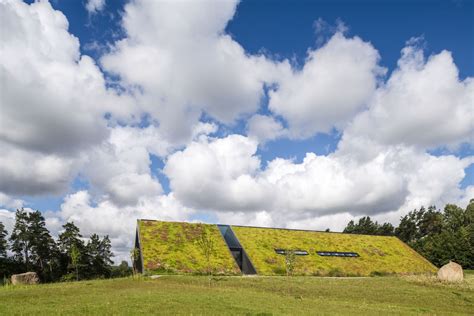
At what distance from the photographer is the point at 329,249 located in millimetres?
71500

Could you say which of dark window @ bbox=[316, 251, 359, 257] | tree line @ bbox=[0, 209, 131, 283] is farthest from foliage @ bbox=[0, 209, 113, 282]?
dark window @ bbox=[316, 251, 359, 257]

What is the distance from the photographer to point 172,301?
24.8 metres

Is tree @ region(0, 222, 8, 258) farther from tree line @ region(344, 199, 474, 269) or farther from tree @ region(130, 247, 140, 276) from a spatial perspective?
tree line @ region(344, 199, 474, 269)

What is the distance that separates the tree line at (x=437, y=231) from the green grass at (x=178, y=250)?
4952cm

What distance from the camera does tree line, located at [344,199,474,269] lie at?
7725cm

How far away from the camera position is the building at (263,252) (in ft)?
186

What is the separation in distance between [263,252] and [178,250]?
15.0 metres

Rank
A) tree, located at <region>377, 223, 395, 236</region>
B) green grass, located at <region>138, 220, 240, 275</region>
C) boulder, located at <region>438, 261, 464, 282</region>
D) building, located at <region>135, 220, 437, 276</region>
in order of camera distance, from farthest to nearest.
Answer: tree, located at <region>377, 223, 395, 236</region> < building, located at <region>135, 220, 437, 276</region> < green grass, located at <region>138, 220, 240, 275</region> < boulder, located at <region>438, 261, 464, 282</region>

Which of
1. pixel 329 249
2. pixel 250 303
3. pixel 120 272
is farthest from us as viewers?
pixel 120 272

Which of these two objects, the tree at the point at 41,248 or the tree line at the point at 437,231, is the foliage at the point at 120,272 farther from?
the tree line at the point at 437,231

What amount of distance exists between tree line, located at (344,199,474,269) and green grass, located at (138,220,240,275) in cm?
4952

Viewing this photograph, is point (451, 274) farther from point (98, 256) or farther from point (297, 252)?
point (98, 256)

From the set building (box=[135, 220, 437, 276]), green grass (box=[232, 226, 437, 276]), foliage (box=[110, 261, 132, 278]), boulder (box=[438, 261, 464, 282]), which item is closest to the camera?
boulder (box=[438, 261, 464, 282])

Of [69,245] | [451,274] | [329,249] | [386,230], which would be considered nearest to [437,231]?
[386,230]
